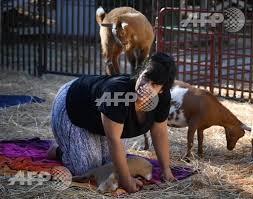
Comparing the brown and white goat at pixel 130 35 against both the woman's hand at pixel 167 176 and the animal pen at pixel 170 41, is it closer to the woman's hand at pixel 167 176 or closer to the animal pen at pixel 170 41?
the animal pen at pixel 170 41

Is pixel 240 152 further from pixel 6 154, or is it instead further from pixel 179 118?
pixel 6 154

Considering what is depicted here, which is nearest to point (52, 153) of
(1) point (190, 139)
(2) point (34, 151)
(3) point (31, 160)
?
(3) point (31, 160)

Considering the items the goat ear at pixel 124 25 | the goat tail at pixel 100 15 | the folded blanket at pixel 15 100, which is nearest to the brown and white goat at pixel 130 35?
the goat ear at pixel 124 25

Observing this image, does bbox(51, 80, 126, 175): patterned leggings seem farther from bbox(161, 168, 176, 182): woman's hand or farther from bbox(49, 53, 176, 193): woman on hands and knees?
bbox(161, 168, 176, 182): woman's hand

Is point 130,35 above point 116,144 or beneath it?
above

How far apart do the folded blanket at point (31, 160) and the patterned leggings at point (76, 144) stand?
9.1 inches

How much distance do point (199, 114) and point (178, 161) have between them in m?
0.53

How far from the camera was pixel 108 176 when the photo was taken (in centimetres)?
453

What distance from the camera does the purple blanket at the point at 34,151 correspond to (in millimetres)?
5047

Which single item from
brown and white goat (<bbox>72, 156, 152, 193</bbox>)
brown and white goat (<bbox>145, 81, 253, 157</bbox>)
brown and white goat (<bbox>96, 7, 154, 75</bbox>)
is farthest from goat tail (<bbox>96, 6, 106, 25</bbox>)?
brown and white goat (<bbox>72, 156, 152, 193</bbox>)

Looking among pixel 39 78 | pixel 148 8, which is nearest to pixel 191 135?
pixel 39 78

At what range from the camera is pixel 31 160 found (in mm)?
5199

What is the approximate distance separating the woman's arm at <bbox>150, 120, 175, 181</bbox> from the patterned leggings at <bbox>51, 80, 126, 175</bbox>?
0.35 meters

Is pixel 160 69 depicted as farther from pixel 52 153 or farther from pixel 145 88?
pixel 52 153
